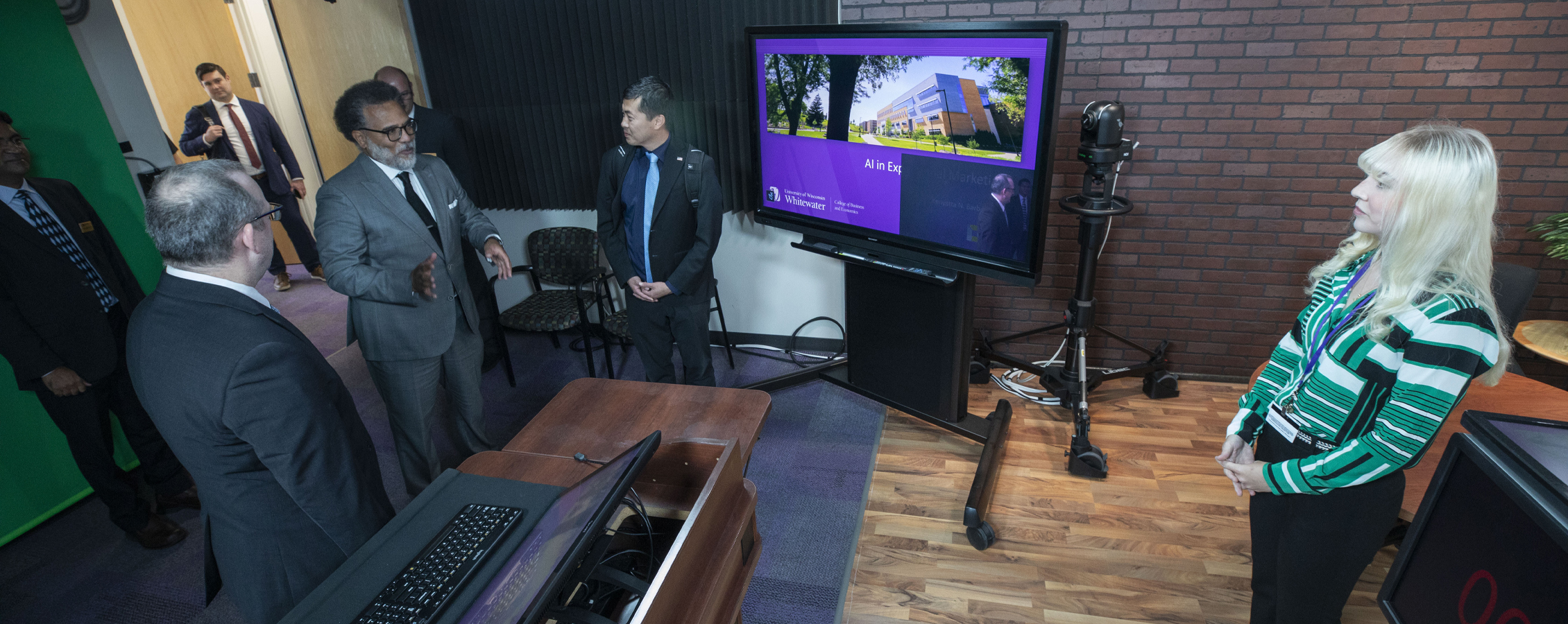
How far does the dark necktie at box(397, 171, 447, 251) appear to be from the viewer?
2.46 meters

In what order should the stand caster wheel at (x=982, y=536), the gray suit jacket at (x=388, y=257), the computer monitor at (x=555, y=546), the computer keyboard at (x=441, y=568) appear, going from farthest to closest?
the stand caster wheel at (x=982, y=536), the gray suit jacket at (x=388, y=257), the computer keyboard at (x=441, y=568), the computer monitor at (x=555, y=546)

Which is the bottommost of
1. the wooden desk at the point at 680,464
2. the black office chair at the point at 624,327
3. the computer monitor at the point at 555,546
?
the black office chair at the point at 624,327

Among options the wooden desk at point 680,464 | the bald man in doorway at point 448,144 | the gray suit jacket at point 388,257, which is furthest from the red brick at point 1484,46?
the bald man in doorway at point 448,144

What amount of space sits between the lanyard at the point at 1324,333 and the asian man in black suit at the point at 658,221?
215cm

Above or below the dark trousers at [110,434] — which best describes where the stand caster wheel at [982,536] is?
below

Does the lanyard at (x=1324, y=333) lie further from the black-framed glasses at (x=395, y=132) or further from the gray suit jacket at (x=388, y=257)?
the black-framed glasses at (x=395, y=132)

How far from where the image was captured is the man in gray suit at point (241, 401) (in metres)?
1.39

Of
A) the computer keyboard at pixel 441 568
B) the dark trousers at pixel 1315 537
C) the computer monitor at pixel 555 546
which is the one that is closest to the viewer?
the computer monitor at pixel 555 546

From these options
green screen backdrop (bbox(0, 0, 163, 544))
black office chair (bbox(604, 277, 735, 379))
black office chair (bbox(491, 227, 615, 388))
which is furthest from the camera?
black office chair (bbox(604, 277, 735, 379))

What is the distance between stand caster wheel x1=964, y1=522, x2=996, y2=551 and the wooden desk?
3.76ft

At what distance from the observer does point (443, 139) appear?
12.3ft

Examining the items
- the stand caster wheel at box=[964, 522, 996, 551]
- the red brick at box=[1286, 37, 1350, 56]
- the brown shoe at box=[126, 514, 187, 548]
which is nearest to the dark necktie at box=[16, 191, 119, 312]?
the brown shoe at box=[126, 514, 187, 548]

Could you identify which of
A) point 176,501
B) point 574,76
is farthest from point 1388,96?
point 176,501

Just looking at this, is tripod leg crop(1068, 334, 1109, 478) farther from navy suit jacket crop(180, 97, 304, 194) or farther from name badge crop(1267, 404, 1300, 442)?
navy suit jacket crop(180, 97, 304, 194)
